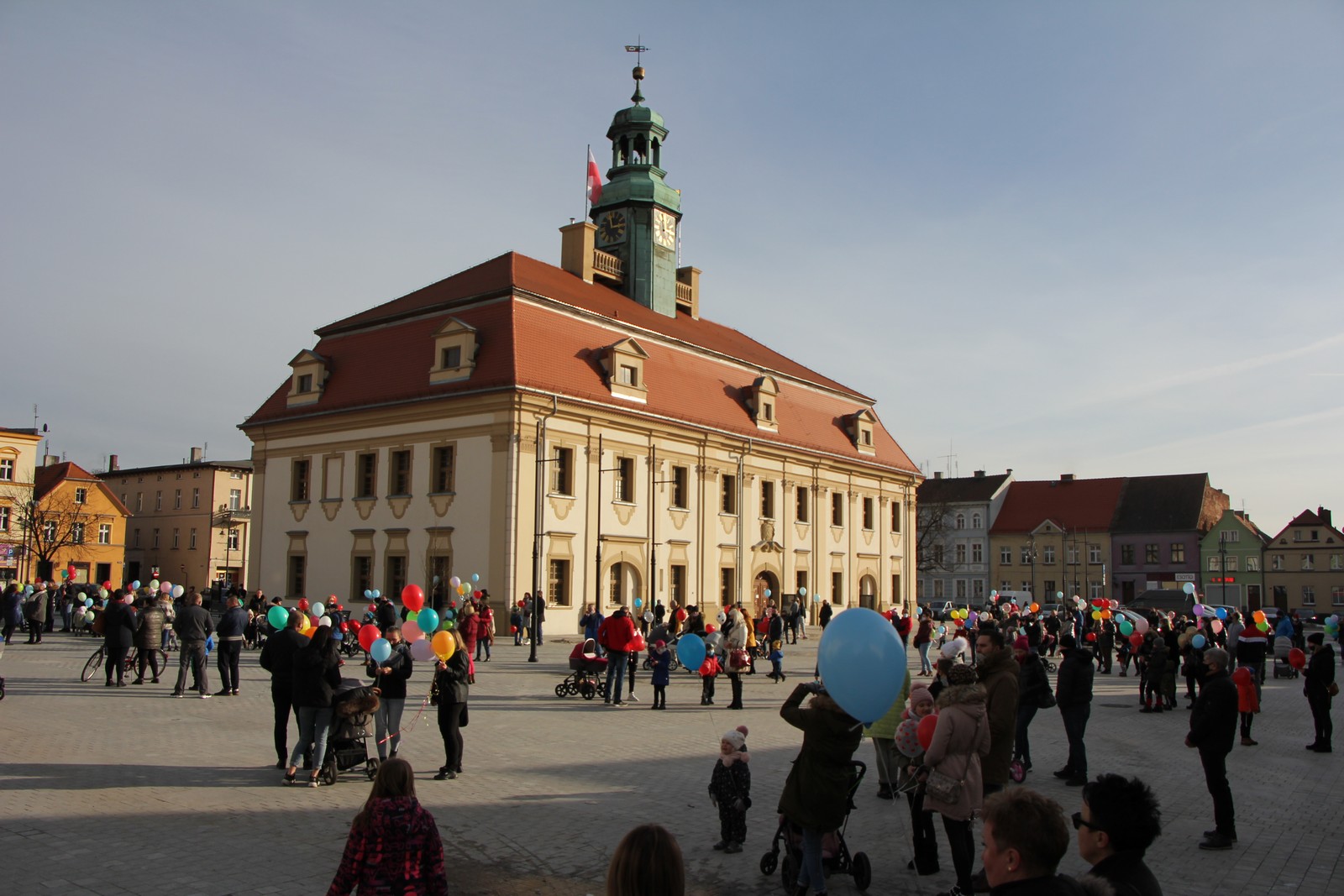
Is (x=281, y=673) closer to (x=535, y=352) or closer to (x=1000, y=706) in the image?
(x=1000, y=706)

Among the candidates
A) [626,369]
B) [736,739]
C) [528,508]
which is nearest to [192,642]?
[736,739]

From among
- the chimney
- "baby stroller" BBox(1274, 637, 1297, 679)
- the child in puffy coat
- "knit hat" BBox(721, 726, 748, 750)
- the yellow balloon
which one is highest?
the chimney

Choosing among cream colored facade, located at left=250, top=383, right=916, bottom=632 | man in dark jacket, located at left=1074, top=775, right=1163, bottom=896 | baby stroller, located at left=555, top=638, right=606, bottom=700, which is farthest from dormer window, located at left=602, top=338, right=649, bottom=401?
man in dark jacket, located at left=1074, top=775, right=1163, bottom=896

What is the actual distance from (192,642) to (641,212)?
1396 inches

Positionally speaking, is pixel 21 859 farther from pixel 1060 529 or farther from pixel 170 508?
pixel 1060 529

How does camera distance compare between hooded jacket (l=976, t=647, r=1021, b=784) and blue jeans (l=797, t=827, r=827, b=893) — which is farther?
hooded jacket (l=976, t=647, r=1021, b=784)

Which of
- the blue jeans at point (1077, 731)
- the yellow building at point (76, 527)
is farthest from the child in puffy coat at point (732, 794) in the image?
the yellow building at point (76, 527)

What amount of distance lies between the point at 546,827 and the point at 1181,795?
23.4 ft

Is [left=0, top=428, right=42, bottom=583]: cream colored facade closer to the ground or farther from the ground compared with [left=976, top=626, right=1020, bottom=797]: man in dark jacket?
farther from the ground

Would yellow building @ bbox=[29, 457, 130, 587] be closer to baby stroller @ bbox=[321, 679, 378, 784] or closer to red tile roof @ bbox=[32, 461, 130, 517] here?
red tile roof @ bbox=[32, 461, 130, 517]

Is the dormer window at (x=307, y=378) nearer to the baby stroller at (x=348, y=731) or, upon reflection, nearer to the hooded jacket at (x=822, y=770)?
the baby stroller at (x=348, y=731)

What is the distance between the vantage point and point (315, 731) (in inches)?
456

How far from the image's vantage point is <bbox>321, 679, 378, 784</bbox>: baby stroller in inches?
458

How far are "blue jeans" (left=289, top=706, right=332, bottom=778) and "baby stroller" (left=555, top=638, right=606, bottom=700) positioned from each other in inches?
355
